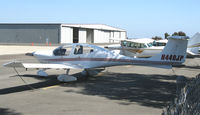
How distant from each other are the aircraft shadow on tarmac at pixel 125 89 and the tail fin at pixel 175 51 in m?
1.08

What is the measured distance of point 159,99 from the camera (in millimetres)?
8234

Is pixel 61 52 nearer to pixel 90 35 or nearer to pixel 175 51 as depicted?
pixel 175 51

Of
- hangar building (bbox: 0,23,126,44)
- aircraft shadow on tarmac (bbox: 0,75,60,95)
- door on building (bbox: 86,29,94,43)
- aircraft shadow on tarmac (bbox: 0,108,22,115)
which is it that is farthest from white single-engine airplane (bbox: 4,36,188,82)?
door on building (bbox: 86,29,94,43)

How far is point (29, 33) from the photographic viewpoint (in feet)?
197

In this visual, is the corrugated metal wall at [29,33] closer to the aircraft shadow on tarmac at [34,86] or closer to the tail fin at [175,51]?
the aircraft shadow on tarmac at [34,86]

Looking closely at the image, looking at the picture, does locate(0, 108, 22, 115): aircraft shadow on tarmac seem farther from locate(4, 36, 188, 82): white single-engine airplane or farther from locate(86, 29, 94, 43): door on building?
locate(86, 29, 94, 43): door on building

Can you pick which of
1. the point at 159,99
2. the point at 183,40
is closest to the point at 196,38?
the point at 183,40

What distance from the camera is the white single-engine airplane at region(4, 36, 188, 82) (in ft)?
36.4

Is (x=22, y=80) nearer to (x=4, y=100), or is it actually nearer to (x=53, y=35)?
(x=4, y=100)

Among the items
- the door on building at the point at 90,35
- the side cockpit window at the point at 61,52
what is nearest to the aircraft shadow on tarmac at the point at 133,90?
the side cockpit window at the point at 61,52

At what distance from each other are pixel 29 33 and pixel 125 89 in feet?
177

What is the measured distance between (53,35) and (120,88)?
167 ft

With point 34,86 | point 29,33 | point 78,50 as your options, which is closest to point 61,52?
point 78,50

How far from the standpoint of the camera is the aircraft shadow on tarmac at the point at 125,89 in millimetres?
8164
